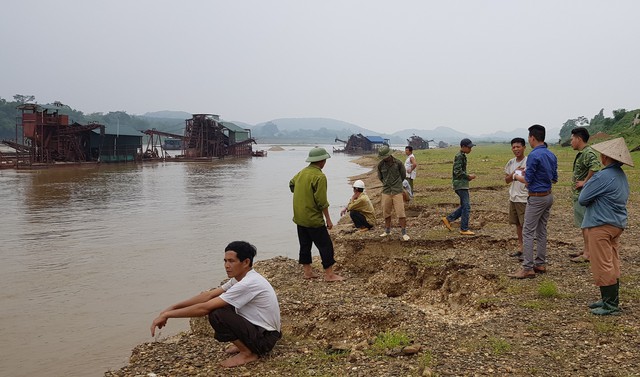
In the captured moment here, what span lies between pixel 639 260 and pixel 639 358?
3957 mm

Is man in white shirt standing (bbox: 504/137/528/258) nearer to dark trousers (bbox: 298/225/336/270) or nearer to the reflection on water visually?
dark trousers (bbox: 298/225/336/270)

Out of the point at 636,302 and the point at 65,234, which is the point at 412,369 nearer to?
the point at 636,302

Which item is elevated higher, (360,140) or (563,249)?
(360,140)

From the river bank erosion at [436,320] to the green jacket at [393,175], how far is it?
1.04 meters

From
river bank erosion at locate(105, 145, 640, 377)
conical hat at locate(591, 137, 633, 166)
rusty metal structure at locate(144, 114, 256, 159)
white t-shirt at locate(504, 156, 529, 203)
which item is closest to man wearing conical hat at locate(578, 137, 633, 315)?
conical hat at locate(591, 137, 633, 166)

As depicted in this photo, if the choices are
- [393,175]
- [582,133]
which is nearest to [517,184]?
[582,133]

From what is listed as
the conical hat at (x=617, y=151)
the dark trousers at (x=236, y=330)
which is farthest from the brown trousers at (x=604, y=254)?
the dark trousers at (x=236, y=330)

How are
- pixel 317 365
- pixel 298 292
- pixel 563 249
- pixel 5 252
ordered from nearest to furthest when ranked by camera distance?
pixel 317 365
pixel 298 292
pixel 563 249
pixel 5 252

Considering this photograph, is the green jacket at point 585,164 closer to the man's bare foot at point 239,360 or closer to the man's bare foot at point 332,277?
the man's bare foot at point 332,277

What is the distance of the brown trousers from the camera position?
5250 millimetres

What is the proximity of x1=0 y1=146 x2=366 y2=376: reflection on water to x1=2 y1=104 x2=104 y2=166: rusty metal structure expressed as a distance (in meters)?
23.2

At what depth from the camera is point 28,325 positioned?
7926 mm

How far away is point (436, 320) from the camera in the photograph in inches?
227

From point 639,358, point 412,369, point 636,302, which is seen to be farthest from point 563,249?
point 412,369
